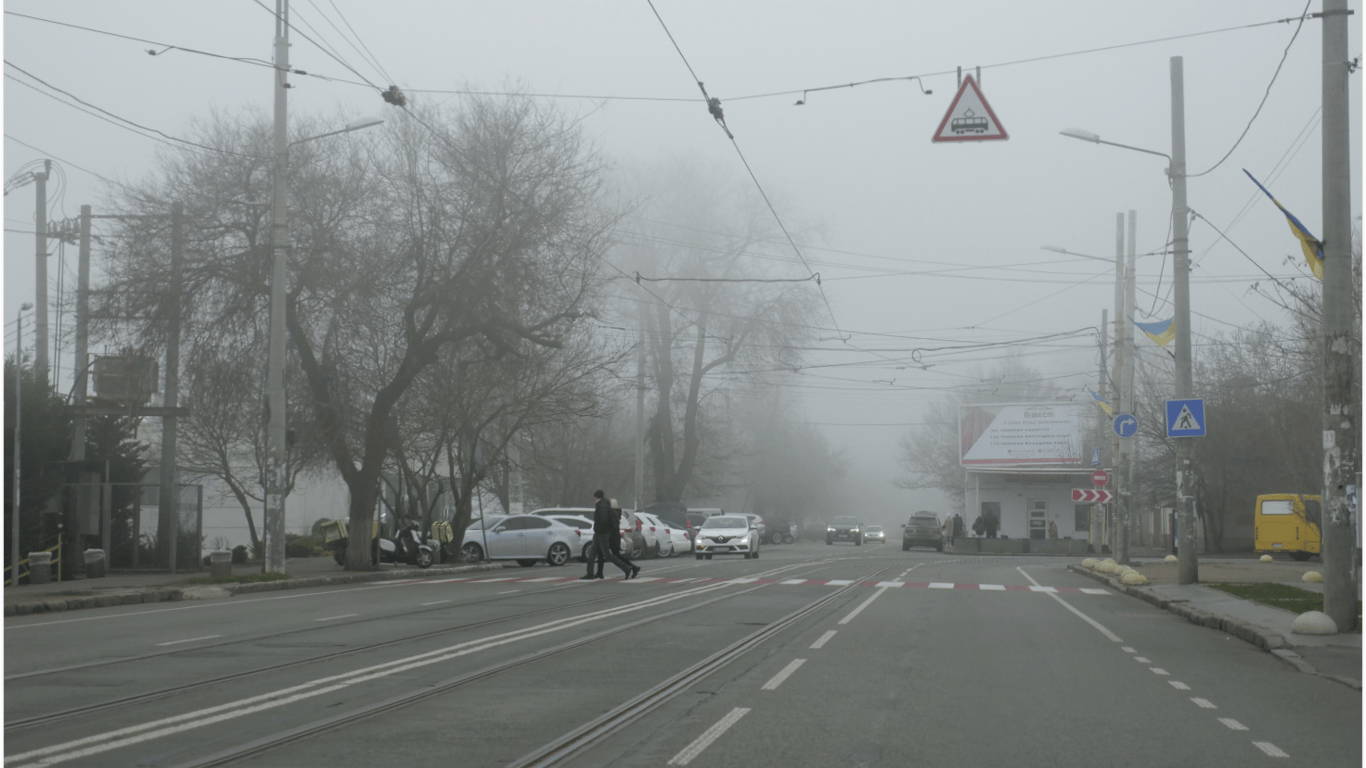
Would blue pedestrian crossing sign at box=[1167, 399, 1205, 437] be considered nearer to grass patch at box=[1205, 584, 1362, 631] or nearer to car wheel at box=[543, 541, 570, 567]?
grass patch at box=[1205, 584, 1362, 631]

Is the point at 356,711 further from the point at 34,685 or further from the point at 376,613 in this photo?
the point at 376,613

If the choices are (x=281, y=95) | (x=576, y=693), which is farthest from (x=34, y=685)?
(x=281, y=95)

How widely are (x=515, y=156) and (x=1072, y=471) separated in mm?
40415

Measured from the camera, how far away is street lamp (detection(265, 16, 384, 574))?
23.9m

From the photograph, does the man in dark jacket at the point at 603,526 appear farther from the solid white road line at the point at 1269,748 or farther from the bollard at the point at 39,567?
the solid white road line at the point at 1269,748

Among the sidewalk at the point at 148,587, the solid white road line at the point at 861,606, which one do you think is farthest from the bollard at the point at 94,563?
the solid white road line at the point at 861,606

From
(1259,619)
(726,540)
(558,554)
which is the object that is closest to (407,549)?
(558,554)

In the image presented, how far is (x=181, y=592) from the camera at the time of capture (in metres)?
20.0

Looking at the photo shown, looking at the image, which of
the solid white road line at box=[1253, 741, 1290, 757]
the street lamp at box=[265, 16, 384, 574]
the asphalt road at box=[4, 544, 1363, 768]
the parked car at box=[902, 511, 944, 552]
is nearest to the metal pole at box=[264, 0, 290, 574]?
the street lamp at box=[265, 16, 384, 574]

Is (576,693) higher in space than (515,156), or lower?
lower

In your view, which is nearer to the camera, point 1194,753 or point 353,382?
point 1194,753

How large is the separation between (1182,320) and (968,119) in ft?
32.3

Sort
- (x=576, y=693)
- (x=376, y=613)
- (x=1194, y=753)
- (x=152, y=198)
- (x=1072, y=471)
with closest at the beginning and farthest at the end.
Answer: (x=1194, y=753) → (x=576, y=693) → (x=376, y=613) → (x=152, y=198) → (x=1072, y=471)

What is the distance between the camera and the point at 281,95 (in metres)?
24.1
